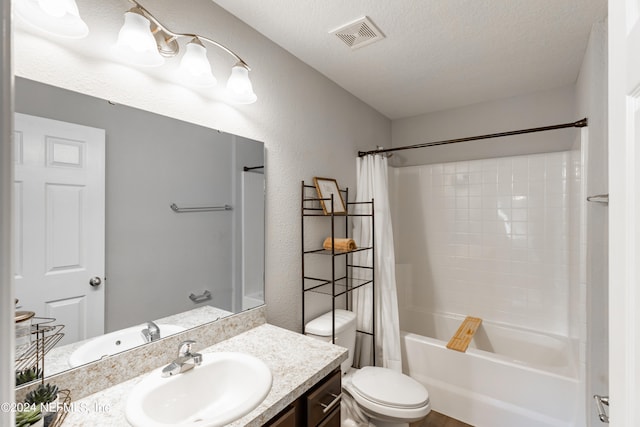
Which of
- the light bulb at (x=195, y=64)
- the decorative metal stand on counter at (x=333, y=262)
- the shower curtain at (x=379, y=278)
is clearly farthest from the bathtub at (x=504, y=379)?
the light bulb at (x=195, y=64)

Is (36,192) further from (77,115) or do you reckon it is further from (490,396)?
(490,396)

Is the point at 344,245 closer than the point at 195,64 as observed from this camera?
No

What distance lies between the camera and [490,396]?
1.94 meters

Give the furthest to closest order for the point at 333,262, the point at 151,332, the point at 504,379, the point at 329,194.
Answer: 1. the point at 329,194
2. the point at 504,379
3. the point at 333,262
4. the point at 151,332

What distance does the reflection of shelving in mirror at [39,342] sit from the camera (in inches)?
32.6

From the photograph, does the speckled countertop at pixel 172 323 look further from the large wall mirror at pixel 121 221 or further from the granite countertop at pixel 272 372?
the granite countertop at pixel 272 372

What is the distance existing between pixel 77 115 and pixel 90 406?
3.00 ft

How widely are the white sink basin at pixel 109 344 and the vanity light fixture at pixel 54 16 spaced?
3.25ft

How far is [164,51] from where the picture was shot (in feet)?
3.75

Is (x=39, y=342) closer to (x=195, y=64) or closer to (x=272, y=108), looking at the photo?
(x=195, y=64)

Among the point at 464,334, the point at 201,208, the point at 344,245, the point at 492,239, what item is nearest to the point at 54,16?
the point at 201,208

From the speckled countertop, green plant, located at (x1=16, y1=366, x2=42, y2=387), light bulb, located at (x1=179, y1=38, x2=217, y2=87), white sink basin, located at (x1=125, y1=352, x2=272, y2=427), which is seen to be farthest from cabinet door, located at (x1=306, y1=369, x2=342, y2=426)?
light bulb, located at (x1=179, y1=38, x2=217, y2=87)
